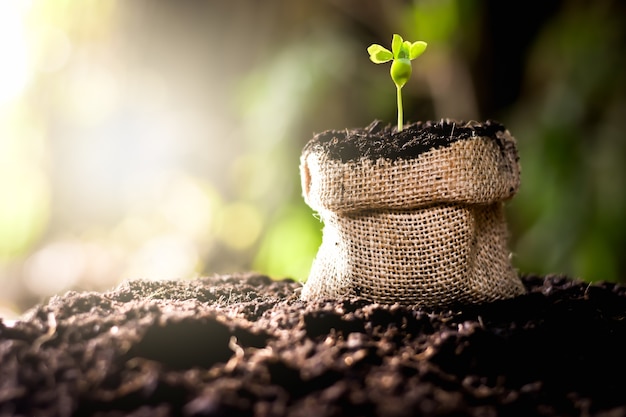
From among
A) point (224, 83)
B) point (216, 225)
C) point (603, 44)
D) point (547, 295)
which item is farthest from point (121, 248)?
point (547, 295)

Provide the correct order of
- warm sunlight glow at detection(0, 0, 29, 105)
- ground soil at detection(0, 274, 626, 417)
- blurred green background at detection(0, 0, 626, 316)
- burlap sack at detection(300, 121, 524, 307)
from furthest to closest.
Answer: warm sunlight glow at detection(0, 0, 29, 105)
blurred green background at detection(0, 0, 626, 316)
burlap sack at detection(300, 121, 524, 307)
ground soil at detection(0, 274, 626, 417)

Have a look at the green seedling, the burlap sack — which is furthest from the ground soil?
the green seedling

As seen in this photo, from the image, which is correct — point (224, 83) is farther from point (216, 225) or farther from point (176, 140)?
point (216, 225)

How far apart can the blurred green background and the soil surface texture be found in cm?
174

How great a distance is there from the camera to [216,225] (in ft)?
12.4

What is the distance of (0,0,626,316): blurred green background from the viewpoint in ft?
8.41

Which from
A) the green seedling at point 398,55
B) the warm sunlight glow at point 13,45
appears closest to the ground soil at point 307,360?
the green seedling at point 398,55

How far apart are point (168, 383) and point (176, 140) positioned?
3.60 metres

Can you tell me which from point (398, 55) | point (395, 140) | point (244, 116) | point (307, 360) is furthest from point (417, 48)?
point (244, 116)

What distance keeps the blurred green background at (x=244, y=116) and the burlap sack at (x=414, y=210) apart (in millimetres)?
1687

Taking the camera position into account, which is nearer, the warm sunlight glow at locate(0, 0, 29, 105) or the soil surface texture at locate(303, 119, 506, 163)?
the soil surface texture at locate(303, 119, 506, 163)

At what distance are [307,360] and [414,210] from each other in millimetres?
403

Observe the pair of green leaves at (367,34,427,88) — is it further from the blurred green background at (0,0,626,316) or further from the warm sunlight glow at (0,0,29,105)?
the warm sunlight glow at (0,0,29,105)

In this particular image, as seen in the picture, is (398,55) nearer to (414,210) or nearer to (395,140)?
(395,140)
